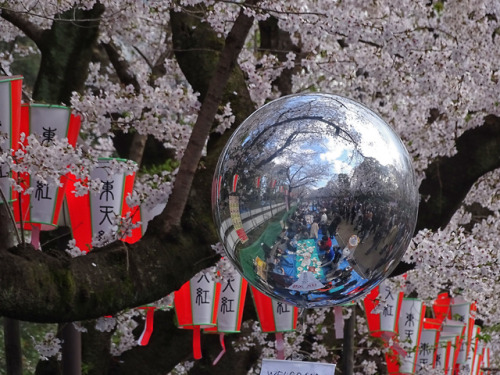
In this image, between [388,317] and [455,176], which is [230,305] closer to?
[455,176]

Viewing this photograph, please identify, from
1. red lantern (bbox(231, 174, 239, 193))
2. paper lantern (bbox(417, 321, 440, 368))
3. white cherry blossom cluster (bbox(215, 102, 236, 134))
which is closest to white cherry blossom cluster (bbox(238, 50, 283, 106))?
white cherry blossom cluster (bbox(215, 102, 236, 134))

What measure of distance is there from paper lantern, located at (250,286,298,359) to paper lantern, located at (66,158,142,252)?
5.24ft

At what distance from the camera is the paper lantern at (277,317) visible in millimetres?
7176

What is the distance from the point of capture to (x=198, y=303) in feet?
22.3

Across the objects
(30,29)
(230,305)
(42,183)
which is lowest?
(230,305)

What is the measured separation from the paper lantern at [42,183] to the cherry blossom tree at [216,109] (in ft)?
0.56

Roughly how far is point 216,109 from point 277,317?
2521 millimetres

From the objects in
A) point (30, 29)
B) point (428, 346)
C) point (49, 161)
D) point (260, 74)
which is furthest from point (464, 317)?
point (49, 161)

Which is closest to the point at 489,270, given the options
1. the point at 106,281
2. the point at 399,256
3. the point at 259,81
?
the point at 259,81

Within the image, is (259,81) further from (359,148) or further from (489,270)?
(359,148)

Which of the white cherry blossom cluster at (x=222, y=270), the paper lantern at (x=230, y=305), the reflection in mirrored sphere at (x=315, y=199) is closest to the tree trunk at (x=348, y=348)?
the paper lantern at (x=230, y=305)

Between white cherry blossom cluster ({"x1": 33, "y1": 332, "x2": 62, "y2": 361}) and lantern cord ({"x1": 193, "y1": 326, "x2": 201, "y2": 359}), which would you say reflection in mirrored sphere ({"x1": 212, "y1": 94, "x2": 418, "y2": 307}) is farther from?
white cherry blossom cluster ({"x1": 33, "y1": 332, "x2": 62, "y2": 361})

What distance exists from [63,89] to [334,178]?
488 cm

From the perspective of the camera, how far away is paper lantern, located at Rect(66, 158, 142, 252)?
19.4 feet
